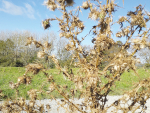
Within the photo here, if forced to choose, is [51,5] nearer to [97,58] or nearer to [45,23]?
[45,23]

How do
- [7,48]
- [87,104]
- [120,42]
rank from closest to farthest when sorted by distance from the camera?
[87,104] → [120,42] → [7,48]

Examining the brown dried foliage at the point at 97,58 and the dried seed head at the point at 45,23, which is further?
the dried seed head at the point at 45,23

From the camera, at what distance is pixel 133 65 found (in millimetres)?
930

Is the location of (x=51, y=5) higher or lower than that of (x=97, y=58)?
higher

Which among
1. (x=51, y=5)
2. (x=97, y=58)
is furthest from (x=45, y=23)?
(x=97, y=58)

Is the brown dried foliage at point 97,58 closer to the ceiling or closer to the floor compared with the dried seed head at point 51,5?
closer to the floor

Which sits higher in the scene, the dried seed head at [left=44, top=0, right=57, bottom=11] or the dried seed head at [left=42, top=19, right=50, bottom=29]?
the dried seed head at [left=44, top=0, right=57, bottom=11]

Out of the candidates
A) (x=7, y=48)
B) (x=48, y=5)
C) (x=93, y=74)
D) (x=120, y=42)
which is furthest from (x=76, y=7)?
(x=7, y=48)

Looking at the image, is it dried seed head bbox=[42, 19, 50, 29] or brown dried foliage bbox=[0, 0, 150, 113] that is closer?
brown dried foliage bbox=[0, 0, 150, 113]

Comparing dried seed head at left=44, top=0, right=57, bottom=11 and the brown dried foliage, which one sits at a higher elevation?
dried seed head at left=44, top=0, right=57, bottom=11

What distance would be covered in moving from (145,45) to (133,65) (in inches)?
8.4

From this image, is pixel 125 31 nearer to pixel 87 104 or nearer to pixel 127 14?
pixel 127 14

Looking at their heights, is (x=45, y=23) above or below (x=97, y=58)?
above

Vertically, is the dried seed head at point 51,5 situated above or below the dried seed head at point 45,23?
above
